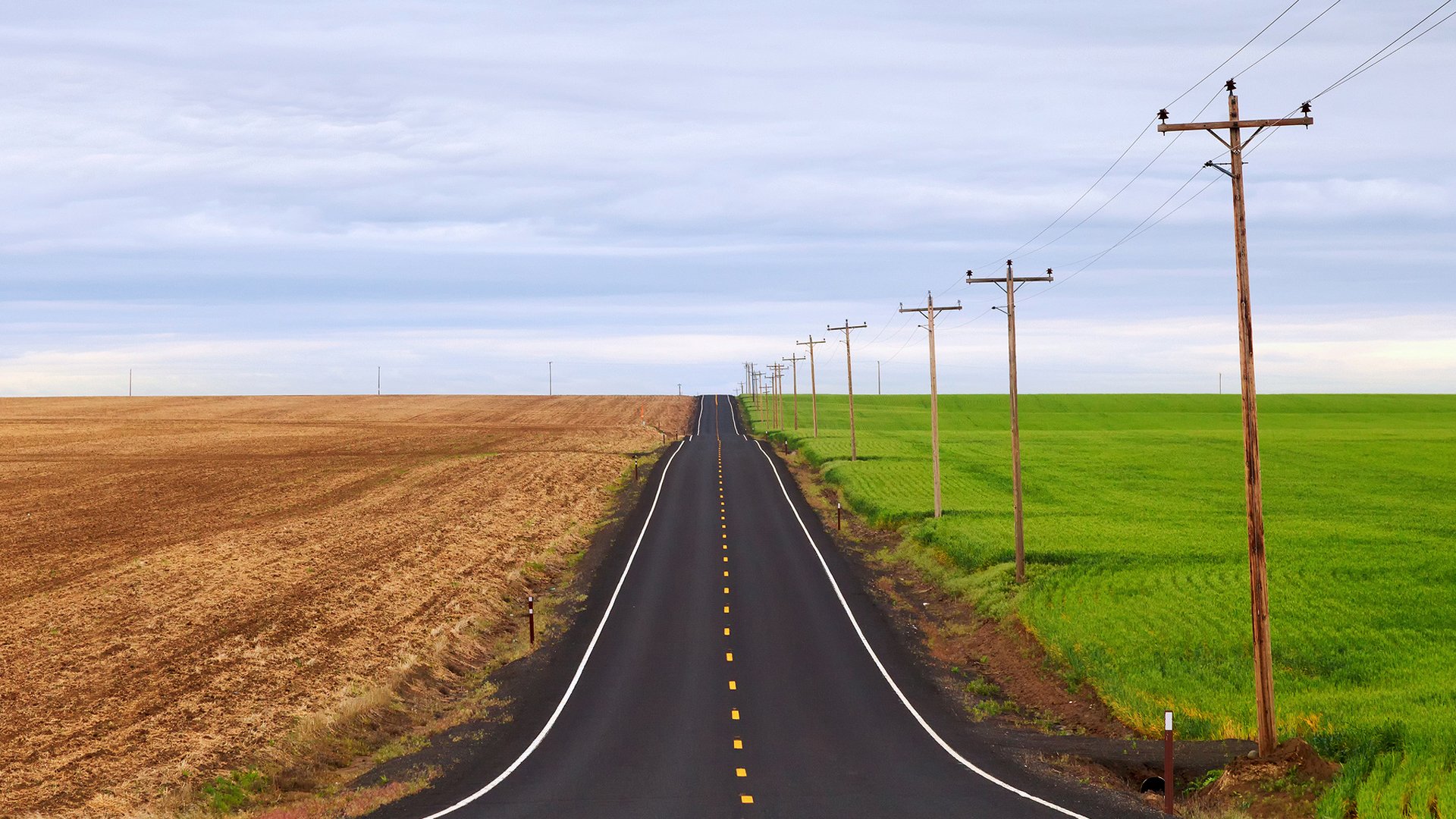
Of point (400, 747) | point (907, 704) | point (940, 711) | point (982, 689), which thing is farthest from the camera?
point (982, 689)

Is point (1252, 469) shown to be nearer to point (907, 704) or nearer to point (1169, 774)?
point (1169, 774)

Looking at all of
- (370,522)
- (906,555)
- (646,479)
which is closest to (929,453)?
(646,479)

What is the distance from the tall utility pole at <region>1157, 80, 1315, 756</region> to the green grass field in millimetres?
1611

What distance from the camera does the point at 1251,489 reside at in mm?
→ 19531

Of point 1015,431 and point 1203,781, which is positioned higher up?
point 1015,431

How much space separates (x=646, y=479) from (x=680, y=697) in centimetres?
4272

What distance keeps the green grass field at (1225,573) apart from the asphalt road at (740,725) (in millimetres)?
4354

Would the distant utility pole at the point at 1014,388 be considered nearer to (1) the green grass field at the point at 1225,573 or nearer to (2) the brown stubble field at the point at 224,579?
(1) the green grass field at the point at 1225,573

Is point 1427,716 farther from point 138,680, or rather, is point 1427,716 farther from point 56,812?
point 138,680

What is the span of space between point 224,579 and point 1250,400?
3320 cm

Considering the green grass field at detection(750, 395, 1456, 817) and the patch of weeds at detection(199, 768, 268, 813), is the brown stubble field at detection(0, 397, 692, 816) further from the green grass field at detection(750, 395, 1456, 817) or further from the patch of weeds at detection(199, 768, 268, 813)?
the green grass field at detection(750, 395, 1456, 817)

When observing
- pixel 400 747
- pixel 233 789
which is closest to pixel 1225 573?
pixel 400 747

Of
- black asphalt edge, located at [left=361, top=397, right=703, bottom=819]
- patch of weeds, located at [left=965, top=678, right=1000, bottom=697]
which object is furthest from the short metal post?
black asphalt edge, located at [left=361, top=397, right=703, bottom=819]

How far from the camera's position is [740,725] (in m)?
24.4
